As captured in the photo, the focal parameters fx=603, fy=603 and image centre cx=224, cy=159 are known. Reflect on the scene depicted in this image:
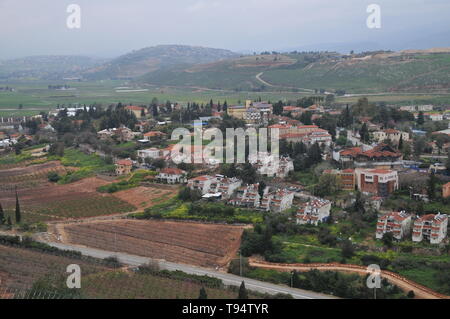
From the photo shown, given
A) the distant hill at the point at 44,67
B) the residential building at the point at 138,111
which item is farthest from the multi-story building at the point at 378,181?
the distant hill at the point at 44,67

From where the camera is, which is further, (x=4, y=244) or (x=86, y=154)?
(x=86, y=154)

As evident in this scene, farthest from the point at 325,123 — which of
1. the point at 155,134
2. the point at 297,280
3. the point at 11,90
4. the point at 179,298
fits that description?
the point at 11,90

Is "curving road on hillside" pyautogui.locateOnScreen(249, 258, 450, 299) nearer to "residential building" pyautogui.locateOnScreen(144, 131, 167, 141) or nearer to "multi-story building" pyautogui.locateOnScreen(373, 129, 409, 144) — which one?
"multi-story building" pyautogui.locateOnScreen(373, 129, 409, 144)

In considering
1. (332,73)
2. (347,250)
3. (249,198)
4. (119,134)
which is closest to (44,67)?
(332,73)

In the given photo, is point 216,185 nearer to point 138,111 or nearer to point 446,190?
point 446,190

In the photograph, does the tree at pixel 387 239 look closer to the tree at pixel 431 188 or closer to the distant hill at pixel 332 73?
the tree at pixel 431 188

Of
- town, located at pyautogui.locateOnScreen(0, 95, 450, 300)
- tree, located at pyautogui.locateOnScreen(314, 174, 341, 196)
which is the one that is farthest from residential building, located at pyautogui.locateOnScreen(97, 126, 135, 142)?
tree, located at pyautogui.locateOnScreen(314, 174, 341, 196)
